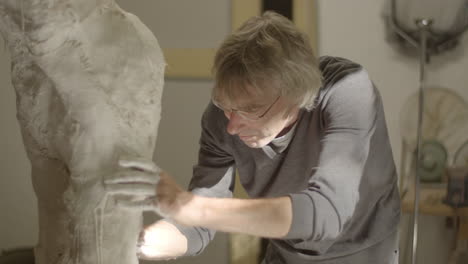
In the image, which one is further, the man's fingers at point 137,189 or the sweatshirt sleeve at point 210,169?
the sweatshirt sleeve at point 210,169

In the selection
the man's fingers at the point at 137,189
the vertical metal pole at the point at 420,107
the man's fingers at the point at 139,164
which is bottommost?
the vertical metal pole at the point at 420,107

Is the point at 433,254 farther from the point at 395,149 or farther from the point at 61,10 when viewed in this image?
the point at 61,10

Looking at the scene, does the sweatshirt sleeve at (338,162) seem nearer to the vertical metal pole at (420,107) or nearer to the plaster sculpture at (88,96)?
the plaster sculpture at (88,96)

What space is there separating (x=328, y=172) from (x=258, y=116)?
0.60ft

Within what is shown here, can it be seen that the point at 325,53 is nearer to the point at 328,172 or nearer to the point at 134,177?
the point at 328,172

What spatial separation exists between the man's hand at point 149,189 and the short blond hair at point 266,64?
22 centimetres

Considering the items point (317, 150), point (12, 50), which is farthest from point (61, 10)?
point (317, 150)

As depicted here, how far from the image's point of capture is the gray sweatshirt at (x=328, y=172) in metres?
1.05

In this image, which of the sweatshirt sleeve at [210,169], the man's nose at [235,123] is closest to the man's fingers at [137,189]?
the man's nose at [235,123]

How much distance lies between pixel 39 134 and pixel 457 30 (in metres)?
1.56

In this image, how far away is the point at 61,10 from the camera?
1004mm

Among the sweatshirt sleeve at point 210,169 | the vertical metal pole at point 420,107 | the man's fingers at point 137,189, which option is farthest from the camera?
the vertical metal pole at point 420,107

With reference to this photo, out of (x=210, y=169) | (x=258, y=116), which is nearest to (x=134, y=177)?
(x=258, y=116)

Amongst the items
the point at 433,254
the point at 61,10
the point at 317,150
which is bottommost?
the point at 433,254
